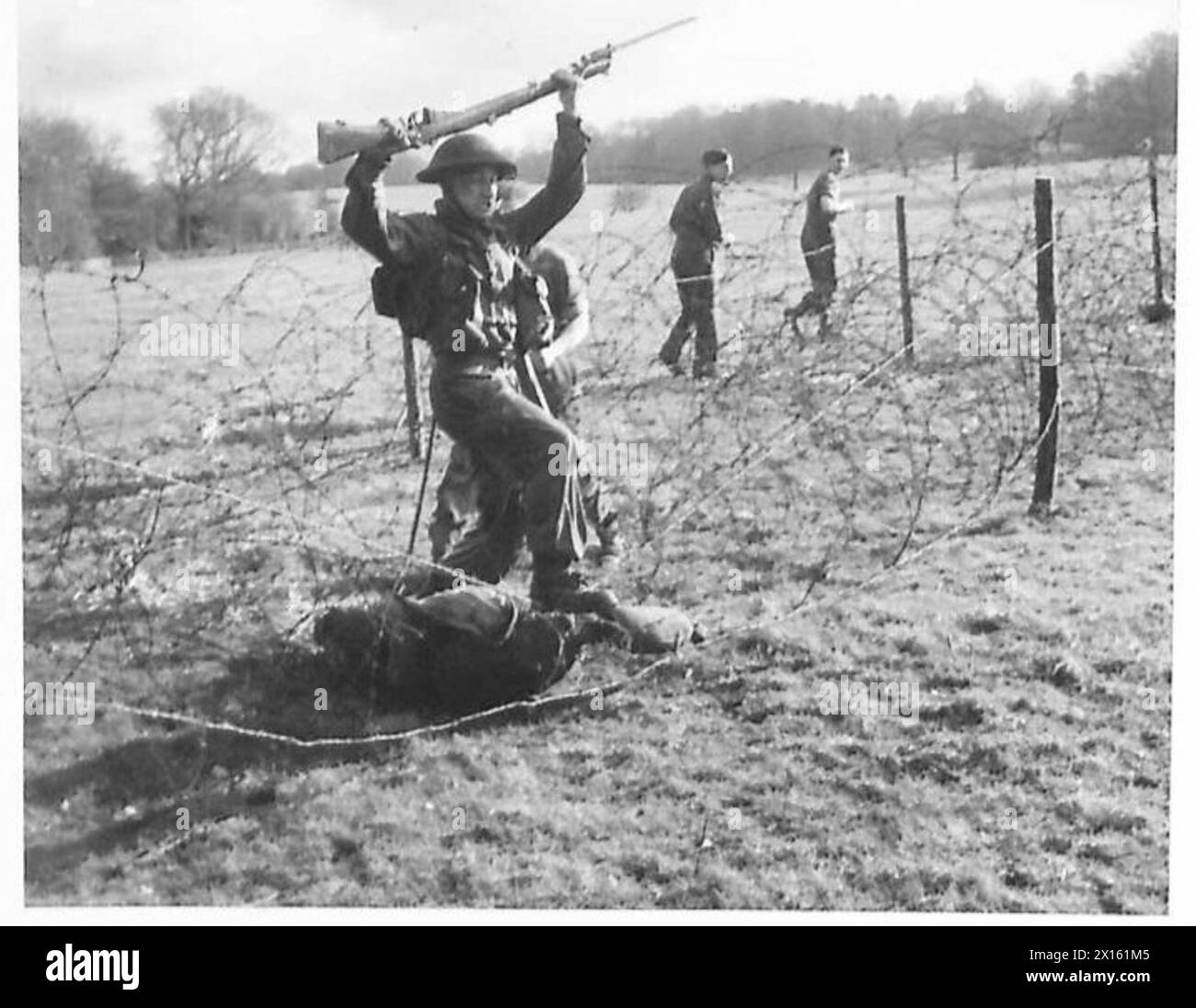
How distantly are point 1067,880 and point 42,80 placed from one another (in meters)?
3.33

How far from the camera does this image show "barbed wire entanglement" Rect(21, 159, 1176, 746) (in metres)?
4.08

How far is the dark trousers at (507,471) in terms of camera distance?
402 centimetres

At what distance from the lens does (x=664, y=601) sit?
4191 mm

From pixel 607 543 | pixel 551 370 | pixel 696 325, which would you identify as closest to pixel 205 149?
pixel 551 370

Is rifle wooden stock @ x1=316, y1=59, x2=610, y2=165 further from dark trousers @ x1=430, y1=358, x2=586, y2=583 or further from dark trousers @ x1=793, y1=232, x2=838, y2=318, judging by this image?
dark trousers @ x1=793, y1=232, x2=838, y2=318

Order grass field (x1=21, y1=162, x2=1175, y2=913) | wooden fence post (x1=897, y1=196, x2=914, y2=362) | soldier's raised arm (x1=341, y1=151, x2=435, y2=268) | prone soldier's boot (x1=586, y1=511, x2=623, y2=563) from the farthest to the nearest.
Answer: wooden fence post (x1=897, y1=196, x2=914, y2=362), prone soldier's boot (x1=586, y1=511, x2=623, y2=563), grass field (x1=21, y1=162, x2=1175, y2=913), soldier's raised arm (x1=341, y1=151, x2=435, y2=268)

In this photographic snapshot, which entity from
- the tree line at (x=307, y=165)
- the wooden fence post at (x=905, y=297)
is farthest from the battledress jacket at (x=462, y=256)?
the wooden fence post at (x=905, y=297)

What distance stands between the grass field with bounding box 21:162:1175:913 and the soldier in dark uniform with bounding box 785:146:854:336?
42 mm

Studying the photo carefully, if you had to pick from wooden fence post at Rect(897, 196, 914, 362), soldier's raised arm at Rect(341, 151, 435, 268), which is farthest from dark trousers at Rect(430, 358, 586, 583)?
wooden fence post at Rect(897, 196, 914, 362)

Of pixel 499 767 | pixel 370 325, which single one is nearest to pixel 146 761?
pixel 499 767

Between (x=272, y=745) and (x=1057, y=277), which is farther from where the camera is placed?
(x=1057, y=277)

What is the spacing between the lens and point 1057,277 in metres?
4.33

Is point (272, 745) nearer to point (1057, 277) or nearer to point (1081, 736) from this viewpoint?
point (1081, 736)

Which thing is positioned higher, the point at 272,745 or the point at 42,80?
the point at 42,80
